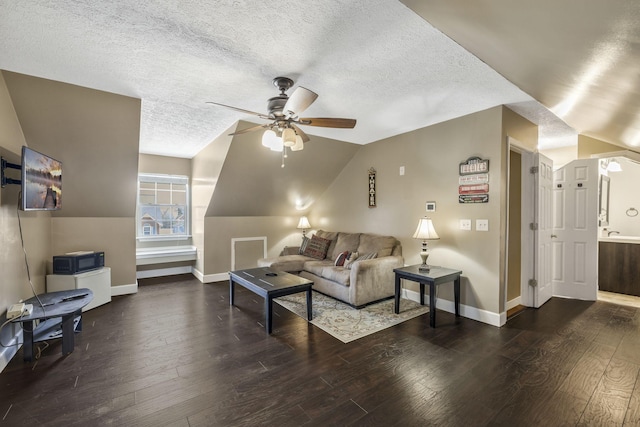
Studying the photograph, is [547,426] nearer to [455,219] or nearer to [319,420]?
[319,420]

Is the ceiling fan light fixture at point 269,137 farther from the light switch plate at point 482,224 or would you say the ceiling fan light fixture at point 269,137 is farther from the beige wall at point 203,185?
the light switch plate at point 482,224

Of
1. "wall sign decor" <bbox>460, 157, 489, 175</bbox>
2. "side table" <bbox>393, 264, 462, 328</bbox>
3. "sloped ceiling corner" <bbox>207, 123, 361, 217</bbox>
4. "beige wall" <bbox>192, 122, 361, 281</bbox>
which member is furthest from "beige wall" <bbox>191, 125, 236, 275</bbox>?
"wall sign decor" <bbox>460, 157, 489, 175</bbox>

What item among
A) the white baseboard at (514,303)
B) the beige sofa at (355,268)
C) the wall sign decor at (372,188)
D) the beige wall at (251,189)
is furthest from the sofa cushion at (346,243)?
the white baseboard at (514,303)

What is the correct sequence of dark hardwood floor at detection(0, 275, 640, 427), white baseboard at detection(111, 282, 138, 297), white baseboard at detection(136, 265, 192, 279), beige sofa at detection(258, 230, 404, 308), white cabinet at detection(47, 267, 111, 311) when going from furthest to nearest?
1. white baseboard at detection(136, 265, 192, 279)
2. white baseboard at detection(111, 282, 138, 297)
3. beige sofa at detection(258, 230, 404, 308)
4. white cabinet at detection(47, 267, 111, 311)
5. dark hardwood floor at detection(0, 275, 640, 427)

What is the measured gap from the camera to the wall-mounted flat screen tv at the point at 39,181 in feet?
8.18

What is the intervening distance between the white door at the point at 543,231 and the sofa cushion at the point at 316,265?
2.88 metres

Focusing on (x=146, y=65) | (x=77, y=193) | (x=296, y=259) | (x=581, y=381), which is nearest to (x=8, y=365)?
(x=77, y=193)

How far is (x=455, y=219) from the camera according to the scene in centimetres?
360

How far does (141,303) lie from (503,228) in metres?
4.85

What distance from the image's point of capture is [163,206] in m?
5.86

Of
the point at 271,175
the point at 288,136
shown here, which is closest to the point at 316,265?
the point at 271,175

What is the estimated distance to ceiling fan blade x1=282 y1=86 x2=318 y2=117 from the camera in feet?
7.01

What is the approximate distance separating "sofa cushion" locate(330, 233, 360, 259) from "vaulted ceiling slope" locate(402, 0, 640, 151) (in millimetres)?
3086

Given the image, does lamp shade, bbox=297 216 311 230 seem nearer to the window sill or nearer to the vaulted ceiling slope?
the window sill
